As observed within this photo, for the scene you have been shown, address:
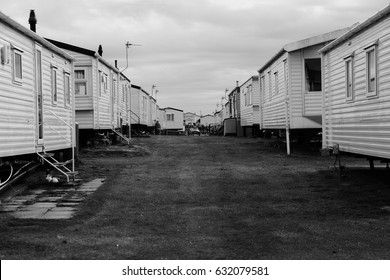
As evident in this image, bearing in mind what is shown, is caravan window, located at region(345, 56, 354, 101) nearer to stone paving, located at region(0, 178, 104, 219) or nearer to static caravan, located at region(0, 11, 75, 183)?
stone paving, located at region(0, 178, 104, 219)

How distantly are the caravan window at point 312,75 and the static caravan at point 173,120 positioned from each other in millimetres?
42540

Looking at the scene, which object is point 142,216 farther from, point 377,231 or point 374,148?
point 374,148

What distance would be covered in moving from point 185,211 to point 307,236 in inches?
98.3

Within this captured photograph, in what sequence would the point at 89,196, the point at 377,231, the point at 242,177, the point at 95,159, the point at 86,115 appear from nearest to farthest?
the point at 377,231 → the point at 89,196 → the point at 242,177 → the point at 95,159 → the point at 86,115

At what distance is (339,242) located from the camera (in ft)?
20.8

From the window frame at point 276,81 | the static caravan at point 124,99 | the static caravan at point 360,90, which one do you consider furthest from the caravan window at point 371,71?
the static caravan at point 124,99

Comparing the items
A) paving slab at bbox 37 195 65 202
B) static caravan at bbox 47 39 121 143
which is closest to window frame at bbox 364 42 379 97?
paving slab at bbox 37 195 65 202

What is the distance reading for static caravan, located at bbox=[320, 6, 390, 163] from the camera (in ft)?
31.7

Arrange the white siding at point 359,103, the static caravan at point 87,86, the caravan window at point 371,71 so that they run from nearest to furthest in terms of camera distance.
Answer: the white siding at point 359,103, the caravan window at point 371,71, the static caravan at point 87,86

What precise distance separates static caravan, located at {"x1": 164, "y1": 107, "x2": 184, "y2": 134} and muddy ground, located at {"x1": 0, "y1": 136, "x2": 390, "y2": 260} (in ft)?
152

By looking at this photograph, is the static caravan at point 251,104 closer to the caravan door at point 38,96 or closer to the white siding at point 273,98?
the white siding at point 273,98

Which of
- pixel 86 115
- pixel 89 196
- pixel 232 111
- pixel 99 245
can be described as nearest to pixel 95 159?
pixel 86 115

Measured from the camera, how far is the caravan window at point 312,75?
18.4 m

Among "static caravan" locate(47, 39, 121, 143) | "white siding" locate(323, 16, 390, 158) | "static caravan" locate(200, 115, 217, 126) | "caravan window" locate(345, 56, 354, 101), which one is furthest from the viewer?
"static caravan" locate(200, 115, 217, 126)
